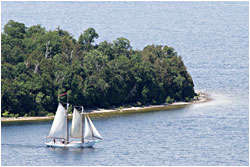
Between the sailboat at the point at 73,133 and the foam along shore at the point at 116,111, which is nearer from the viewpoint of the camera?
the sailboat at the point at 73,133

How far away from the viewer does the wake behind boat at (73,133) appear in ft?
486

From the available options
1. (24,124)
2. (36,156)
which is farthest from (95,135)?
(24,124)

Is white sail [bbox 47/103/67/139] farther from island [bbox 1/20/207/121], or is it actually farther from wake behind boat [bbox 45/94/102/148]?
island [bbox 1/20/207/121]

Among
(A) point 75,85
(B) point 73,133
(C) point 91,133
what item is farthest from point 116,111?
(C) point 91,133

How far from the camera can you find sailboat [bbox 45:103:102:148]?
148 metres

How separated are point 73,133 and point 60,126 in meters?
2.74

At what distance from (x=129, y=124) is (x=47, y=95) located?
22.6 metres

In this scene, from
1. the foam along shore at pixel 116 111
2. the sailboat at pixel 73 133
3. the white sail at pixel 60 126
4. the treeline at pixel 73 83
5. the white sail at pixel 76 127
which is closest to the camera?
the sailboat at pixel 73 133

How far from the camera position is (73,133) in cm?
15100

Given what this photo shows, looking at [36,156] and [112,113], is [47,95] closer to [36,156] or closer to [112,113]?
[112,113]

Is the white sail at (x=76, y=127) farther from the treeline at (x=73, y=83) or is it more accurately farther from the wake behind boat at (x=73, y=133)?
the treeline at (x=73, y=83)

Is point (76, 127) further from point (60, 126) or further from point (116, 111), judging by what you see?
point (116, 111)

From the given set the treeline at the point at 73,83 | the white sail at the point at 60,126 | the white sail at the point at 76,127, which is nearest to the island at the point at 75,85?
the treeline at the point at 73,83

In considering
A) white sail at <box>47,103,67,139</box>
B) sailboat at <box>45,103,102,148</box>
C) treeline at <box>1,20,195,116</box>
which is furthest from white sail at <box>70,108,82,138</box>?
treeline at <box>1,20,195,116</box>
